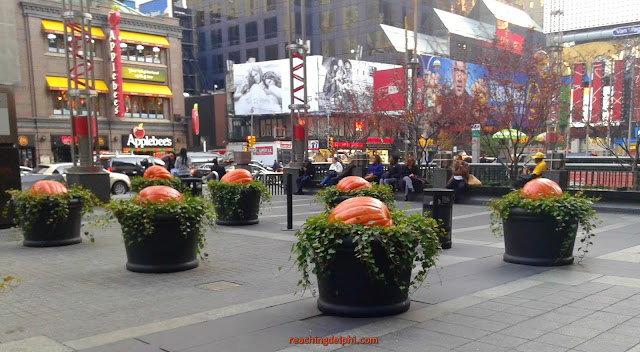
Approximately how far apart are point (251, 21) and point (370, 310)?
71769 mm

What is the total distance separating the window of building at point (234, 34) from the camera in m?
73.8

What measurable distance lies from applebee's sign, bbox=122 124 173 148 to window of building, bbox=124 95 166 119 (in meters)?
1.54

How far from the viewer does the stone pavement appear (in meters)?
4.34

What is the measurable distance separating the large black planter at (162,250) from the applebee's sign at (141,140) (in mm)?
41967

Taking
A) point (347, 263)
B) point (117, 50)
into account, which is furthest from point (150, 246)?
point (117, 50)

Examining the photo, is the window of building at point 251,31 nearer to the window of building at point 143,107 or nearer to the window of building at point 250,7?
the window of building at point 250,7

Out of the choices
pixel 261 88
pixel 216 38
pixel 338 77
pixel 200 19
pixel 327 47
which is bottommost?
pixel 261 88

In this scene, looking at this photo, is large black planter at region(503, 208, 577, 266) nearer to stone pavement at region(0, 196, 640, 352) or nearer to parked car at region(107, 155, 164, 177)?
stone pavement at region(0, 196, 640, 352)

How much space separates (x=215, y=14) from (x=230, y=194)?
7066 cm

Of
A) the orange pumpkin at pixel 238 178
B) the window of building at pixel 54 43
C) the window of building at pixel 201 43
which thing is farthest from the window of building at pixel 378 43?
the orange pumpkin at pixel 238 178

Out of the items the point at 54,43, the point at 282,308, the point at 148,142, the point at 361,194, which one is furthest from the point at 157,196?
the point at 148,142

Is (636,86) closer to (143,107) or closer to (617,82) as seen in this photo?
(617,82)

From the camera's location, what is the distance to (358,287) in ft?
16.0

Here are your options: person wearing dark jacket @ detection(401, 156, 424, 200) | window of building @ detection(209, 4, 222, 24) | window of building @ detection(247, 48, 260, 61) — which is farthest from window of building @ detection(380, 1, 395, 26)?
person wearing dark jacket @ detection(401, 156, 424, 200)
